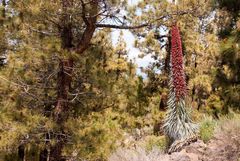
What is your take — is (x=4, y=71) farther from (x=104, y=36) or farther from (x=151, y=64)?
(x=151, y=64)

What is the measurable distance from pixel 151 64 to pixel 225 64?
602cm

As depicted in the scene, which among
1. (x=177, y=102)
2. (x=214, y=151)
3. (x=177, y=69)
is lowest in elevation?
(x=214, y=151)

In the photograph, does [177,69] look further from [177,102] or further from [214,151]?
[214,151]

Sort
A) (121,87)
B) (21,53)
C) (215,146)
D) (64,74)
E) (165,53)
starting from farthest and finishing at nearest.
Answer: (165,53), (121,87), (64,74), (21,53), (215,146)

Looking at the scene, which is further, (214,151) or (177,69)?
(177,69)

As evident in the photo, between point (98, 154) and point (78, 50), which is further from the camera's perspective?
point (78, 50)

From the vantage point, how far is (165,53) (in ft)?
56.3

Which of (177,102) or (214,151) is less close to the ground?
(177,102)

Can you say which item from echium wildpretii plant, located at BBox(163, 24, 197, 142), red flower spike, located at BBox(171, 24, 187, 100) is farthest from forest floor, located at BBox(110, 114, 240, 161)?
red flower spike, located at BBox(171, 24, 187, 100)

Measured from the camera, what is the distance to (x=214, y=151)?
25.4 feet

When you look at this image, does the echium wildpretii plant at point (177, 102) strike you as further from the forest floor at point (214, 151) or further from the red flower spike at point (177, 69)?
the forest floor at point (214, 151)

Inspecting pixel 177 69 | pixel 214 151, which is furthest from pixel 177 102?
pixel 214 151

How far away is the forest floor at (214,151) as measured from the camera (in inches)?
293

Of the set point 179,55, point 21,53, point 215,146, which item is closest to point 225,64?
point 179,55
